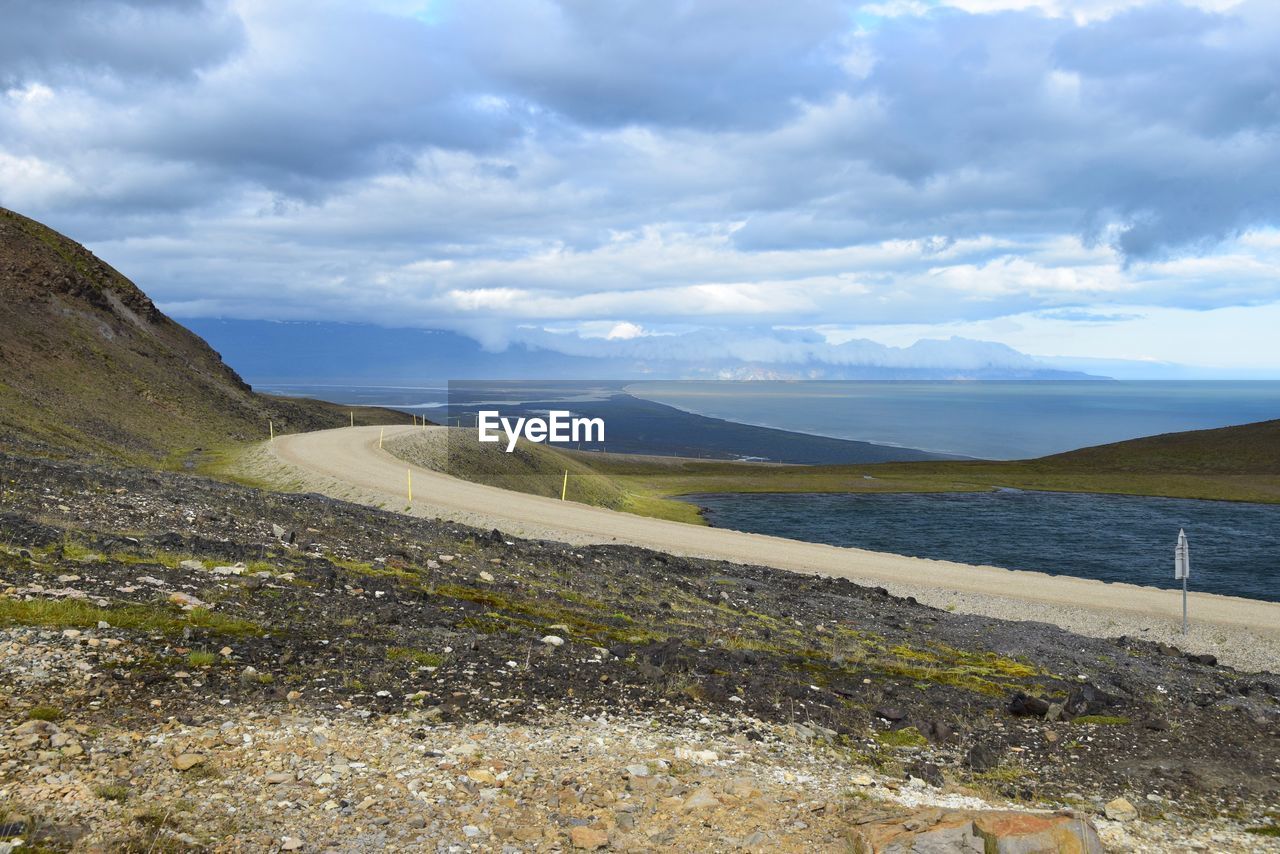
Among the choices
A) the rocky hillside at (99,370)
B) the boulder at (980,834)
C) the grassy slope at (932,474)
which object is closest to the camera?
the boulder at (980,834)

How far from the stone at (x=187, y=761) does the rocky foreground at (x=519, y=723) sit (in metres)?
0.07

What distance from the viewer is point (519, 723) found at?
12578 millimetres

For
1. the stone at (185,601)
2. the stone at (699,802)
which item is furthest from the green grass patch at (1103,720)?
the stone at (185,601)

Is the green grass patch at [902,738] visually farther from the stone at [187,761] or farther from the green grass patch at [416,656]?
the stone at [187,761]

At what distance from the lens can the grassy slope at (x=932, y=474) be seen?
71.6 m

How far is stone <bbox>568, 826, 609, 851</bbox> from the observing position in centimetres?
921

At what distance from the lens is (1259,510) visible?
257 ft

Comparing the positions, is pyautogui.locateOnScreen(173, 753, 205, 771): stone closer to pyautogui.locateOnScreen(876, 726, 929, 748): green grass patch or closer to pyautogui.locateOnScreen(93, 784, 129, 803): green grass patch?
pyautogui.locateOnScreen(93, 784, 129, 803): green grass patch

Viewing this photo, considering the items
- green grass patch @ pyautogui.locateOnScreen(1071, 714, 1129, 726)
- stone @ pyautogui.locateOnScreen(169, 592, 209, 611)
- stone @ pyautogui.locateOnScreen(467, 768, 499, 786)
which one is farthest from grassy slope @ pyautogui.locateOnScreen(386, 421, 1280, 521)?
stone @ pyautogui.locateOnScreen(467, 768, 499, 786)

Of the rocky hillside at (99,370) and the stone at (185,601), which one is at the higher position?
the rocky hillside at (99,370)

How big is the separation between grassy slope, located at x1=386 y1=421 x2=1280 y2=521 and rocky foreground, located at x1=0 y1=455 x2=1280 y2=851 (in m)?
44.1

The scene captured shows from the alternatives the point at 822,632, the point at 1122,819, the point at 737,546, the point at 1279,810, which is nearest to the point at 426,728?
the point at 1122,819

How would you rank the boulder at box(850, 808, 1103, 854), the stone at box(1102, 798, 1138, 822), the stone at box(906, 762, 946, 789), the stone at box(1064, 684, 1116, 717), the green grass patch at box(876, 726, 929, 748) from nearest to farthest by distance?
the boulder at box(850, 808, 1103, 854) → the stone at box(1102, 798, 1138, 822) → the stone at box(906, 762, 946, 789) → the green grass patch at box(876, 726, 929, 748) → the stone at box(1064, 684, 1116, 717)

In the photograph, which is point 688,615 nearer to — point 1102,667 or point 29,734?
point 1102,667
